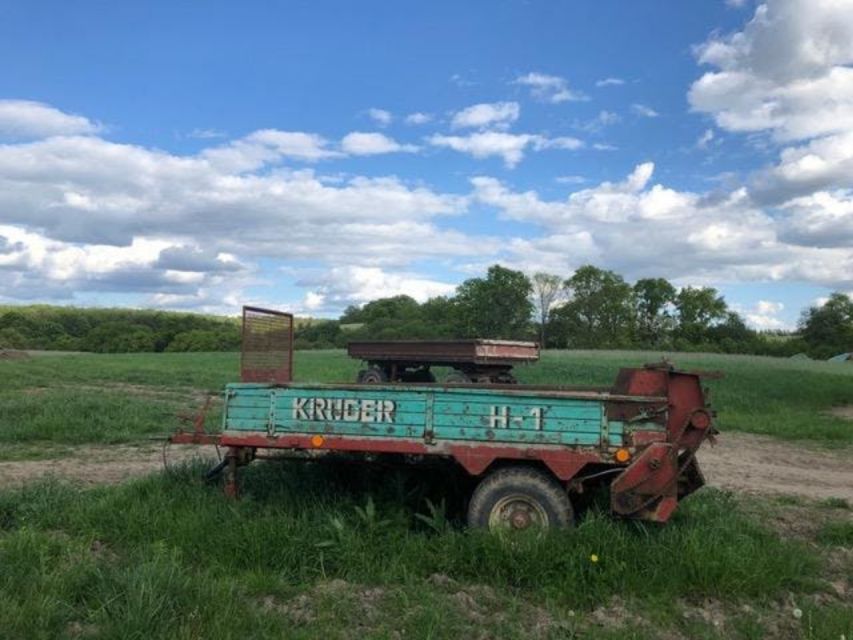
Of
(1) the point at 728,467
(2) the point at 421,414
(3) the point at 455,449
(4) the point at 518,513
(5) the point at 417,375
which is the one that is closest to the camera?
(4) the point at 518,513

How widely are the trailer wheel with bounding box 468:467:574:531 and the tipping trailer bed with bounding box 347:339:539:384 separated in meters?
13.7

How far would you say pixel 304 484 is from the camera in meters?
7.47

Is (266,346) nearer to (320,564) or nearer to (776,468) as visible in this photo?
(320,564)

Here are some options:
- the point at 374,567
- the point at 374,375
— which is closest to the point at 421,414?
the point at 374,567

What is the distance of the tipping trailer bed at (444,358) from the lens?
20297 mm

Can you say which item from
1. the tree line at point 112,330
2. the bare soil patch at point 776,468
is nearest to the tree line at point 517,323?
the tree line at point 112,330

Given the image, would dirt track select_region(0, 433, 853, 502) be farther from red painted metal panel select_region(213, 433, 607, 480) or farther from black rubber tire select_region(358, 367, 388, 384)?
black rubber tire select_region(358, 367, 388, 384)

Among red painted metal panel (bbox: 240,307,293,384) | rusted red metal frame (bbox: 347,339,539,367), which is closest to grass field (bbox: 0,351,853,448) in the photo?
rusted red metal frame (bbox: 347,339,539,367)

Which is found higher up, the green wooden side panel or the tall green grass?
the green wooden side panel

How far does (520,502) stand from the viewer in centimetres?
619

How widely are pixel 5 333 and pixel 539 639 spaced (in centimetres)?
9884

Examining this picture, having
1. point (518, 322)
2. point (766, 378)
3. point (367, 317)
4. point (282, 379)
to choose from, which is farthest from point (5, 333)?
point (282, 379)

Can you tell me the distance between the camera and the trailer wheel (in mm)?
6086

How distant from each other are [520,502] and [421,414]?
1025 mm
